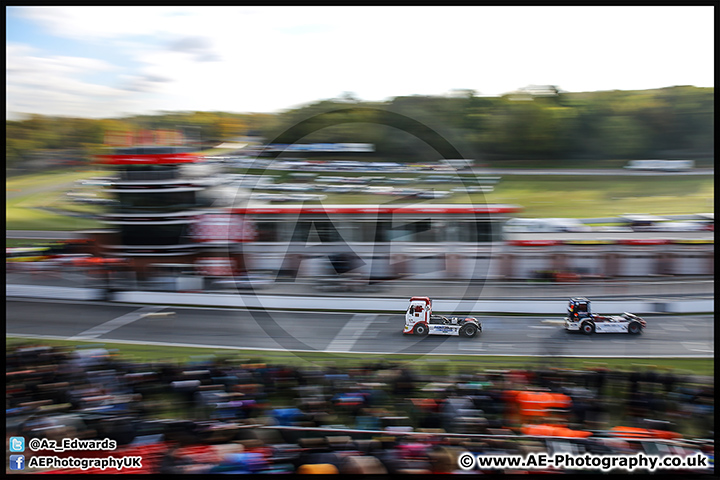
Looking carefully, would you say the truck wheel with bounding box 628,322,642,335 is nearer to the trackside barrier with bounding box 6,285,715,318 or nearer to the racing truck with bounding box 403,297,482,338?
the trackside barrier with bounding box 6,285,715,318

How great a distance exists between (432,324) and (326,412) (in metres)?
2.28

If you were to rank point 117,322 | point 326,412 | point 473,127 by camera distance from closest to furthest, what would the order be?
point 326,412 → point 117,322 → point 473,127

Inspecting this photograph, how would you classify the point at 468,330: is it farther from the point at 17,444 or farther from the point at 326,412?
the point at 17,444

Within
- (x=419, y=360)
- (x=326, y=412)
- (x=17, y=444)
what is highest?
(x=419, y=360)

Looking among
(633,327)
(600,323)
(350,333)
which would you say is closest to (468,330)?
(350,333)

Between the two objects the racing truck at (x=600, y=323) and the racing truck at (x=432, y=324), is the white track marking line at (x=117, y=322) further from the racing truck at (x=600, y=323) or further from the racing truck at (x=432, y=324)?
the racing truck at (x=600, y=323)

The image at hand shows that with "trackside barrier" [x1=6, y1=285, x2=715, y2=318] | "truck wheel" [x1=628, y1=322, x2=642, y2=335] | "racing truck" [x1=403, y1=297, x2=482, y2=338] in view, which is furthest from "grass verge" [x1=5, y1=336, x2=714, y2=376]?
"trackside barrier" [x1=6, y1=285, x2=715, y2=318]

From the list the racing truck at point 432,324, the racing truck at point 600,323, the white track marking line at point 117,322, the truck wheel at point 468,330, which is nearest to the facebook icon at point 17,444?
the white track marking line at point 117,322

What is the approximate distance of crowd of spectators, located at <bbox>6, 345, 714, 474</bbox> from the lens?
4594 millimetres

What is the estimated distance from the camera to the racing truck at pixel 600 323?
682cm

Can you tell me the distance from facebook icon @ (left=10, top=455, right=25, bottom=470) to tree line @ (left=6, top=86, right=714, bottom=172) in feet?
15.9

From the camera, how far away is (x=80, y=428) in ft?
16.1

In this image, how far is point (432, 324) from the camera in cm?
679

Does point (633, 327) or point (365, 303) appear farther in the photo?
point (365, 303)
